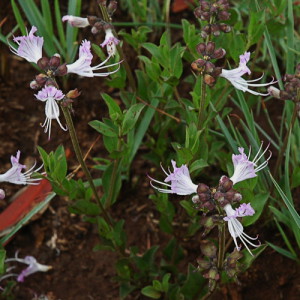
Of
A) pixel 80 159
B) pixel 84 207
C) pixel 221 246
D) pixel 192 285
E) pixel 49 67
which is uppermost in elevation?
pixel 49 67

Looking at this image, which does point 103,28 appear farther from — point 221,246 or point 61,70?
point 221,246

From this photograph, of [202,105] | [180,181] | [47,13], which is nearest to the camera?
[180,181]

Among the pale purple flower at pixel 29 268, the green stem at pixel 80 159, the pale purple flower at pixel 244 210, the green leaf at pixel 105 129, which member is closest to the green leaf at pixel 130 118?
the green leaf at pixel 105 129

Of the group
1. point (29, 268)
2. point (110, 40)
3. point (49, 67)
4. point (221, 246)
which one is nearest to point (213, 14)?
point (110, 40)

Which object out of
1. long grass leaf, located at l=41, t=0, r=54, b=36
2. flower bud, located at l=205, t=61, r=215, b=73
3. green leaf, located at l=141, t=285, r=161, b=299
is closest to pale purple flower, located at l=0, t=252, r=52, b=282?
green leaf, located at l=141, t=285, r=161, b=299

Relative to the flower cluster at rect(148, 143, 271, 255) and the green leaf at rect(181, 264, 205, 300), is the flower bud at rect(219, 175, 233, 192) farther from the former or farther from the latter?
the green leaf at rect(181, 264, 205, 300)

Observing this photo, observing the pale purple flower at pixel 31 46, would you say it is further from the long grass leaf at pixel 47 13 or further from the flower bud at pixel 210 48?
the long grass leaf at pixel 47 13
